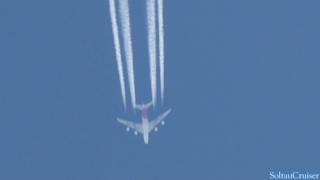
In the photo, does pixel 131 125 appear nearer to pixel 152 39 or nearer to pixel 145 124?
pixel 145 124

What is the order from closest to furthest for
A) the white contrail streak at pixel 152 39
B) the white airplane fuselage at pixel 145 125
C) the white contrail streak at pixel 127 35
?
the white contrail streak at pixel 127 35
the white contrail streak at pixel 152 39
the white airplane fuselage at pixel 145 125

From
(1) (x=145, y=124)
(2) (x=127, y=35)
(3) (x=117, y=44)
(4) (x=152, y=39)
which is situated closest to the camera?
(2) (x=127, y=35)

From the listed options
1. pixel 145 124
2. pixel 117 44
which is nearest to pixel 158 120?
pixel 145 124

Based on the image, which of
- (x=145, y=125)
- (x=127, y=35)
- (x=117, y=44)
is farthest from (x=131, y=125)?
(x=127, y=35)

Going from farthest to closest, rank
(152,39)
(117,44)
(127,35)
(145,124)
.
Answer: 1. (145,124)
2. (117,44)
3. (152,39)
4. (127,35)

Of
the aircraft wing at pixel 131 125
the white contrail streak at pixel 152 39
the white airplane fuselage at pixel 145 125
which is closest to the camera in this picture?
the white contrail streak at pixel 152 39

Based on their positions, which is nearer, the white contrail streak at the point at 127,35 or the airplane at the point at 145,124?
the white contrail streak at the point at 127,35

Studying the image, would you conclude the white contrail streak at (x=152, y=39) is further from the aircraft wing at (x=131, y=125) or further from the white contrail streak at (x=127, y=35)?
the aircraft wing at (x=131, y=125)

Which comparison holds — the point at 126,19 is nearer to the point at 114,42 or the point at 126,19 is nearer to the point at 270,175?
the point at 114,42

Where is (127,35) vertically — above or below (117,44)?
below

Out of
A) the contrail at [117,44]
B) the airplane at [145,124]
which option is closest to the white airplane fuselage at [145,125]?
the airplane at [145,124]

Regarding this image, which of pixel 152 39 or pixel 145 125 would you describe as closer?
pixel 152 39
